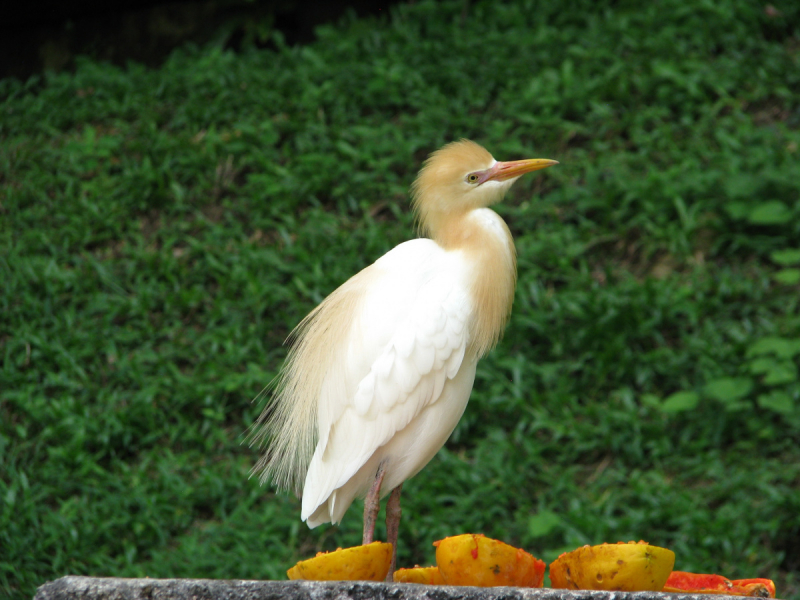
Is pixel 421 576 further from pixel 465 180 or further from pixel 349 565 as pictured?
pixel 465 180

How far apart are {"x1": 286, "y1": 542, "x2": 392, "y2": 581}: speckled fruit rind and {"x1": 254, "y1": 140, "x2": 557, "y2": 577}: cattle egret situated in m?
0.46

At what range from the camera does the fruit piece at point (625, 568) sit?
3.93 feet

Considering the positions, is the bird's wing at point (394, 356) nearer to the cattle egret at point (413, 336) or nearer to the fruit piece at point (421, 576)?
the cattle egret at point (413, 336)

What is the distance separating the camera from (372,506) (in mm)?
1660

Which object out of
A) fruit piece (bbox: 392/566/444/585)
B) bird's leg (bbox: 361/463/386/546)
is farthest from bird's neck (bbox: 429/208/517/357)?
fruit piece (bbox: 392/566/444/585)

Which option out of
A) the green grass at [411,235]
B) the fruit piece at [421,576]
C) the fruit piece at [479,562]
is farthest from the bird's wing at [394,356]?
the green grass at [411,235]

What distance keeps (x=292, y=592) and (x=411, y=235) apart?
10.9 feet

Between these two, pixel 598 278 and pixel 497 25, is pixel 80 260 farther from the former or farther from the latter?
pixel 497 25

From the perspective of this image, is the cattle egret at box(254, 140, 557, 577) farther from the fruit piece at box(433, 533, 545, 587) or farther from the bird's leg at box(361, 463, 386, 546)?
the fruit piece at box(433, 533, 545, 587)

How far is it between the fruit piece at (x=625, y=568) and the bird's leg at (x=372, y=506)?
0.45 meters

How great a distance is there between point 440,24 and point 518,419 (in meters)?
3.03

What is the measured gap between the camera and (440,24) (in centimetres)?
551

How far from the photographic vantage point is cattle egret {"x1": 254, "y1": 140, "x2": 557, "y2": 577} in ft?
5.76

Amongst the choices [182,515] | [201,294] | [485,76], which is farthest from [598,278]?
[182,515]
